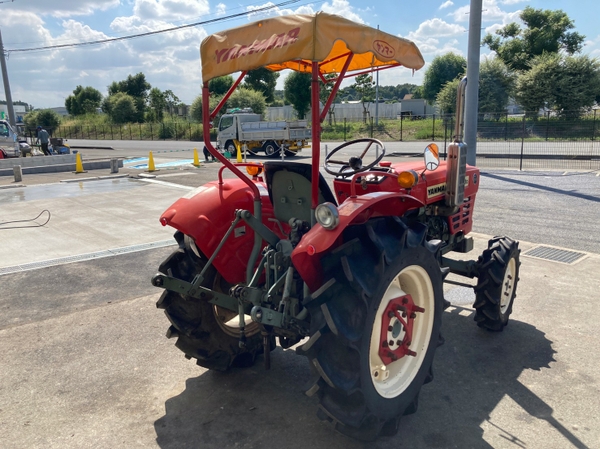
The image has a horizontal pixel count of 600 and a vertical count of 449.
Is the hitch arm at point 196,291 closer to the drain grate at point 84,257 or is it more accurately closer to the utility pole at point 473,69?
the drain grate at point 84,257

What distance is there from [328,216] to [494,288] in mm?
2137

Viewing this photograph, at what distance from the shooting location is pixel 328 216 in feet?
8.73

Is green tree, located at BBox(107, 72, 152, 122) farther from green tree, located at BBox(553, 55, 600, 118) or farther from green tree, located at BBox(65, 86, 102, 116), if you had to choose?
green tree, located at BBox(553, 55, 600, 118)

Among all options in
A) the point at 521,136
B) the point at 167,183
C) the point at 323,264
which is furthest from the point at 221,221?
the point at 521,136

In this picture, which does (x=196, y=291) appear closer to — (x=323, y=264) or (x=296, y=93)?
(x=323, y=264)

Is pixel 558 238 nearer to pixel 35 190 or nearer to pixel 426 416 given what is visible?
pixel 426 416

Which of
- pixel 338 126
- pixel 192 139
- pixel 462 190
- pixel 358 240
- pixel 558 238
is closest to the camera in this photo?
pixel 358 240

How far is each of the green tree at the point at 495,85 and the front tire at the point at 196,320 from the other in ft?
113

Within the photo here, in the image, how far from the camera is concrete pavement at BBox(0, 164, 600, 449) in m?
2.98

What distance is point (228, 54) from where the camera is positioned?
2855 mm

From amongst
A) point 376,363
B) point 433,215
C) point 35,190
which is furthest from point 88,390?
point 35,190

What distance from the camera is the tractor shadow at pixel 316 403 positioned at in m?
Answer: 2.92

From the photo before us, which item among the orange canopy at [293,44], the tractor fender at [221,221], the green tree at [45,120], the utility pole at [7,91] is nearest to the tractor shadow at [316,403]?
the tractor fender at [221,221]

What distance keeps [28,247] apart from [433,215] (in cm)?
579
